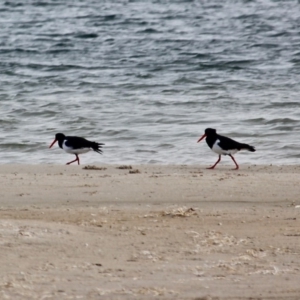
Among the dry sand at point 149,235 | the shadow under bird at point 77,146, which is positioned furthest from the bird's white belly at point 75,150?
the dry sand at point 149,235

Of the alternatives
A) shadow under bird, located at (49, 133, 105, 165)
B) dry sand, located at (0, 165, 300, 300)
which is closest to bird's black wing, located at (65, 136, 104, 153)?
shadow under bird, located at (49, 133, 105, 165)

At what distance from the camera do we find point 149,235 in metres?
6.48

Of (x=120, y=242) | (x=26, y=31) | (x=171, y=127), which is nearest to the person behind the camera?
(x=120, y=242)

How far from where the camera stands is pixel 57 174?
943 centimetres

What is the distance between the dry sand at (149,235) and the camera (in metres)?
5.27

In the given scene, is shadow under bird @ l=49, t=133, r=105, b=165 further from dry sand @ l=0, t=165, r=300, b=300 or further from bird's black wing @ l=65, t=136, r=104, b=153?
dry sand @ l=0, t=165, r=300, b=300

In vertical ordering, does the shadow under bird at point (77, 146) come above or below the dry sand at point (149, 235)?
below

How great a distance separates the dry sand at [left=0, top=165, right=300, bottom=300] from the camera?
5273 millimetres

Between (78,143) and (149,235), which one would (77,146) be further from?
(149,235)

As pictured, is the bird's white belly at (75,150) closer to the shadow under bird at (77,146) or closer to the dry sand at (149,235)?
the shadow under bird at (77,146)

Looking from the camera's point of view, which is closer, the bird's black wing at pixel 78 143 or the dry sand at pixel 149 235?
the dry sand at pixel 149 235

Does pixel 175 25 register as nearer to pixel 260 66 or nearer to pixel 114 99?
pixel 260 66

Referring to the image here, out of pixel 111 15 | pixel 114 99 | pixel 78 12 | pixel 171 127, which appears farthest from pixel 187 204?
pixel 78 12

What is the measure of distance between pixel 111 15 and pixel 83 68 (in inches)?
473
